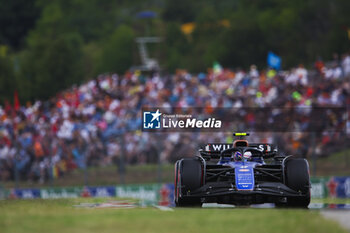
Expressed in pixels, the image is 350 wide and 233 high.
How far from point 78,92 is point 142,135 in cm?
968

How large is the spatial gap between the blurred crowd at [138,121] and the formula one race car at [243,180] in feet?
25.2

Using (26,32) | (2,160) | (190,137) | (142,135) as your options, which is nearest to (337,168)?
(190,137)

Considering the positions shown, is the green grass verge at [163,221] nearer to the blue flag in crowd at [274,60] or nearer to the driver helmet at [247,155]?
the driver helmet at [247,155]

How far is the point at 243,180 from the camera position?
11641 mm

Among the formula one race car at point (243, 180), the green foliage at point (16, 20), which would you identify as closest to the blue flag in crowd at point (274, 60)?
the formula one race car at point (243, 180)

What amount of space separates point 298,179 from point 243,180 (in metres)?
0.86

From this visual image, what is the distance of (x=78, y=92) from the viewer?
101 feet

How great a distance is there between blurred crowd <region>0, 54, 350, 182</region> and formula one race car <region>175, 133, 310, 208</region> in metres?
7.68

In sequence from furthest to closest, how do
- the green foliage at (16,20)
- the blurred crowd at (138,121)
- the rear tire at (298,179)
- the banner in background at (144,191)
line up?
the green foliage at (16,20) → the blurred crowd at (138,121) → the banner in background at (144,191) → the rear tire at (298,179)

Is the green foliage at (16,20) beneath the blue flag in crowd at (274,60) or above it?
above

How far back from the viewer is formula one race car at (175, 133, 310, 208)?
11.6m

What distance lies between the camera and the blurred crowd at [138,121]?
20953mm

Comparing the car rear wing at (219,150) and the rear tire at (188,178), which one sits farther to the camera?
the car rear wing at (219,150)

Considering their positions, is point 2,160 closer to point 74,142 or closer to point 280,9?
point 74,142
